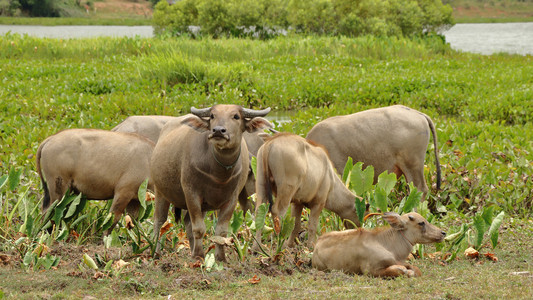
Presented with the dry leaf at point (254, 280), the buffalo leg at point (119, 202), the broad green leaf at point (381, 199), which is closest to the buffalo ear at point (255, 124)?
the dry leaf at point (254, 280)

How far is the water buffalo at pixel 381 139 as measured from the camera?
28.9 feet

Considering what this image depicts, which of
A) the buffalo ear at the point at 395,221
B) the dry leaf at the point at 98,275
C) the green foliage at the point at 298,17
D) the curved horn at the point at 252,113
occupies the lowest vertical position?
the green foliage at the point at 298,17

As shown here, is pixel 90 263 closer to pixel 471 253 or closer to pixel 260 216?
pixel 260 216

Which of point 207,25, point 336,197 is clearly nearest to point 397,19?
point 207,25

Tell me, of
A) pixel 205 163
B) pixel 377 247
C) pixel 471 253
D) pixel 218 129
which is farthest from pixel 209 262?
pixel 471 253

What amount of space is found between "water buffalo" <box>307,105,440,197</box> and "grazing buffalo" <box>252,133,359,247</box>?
5.21ft

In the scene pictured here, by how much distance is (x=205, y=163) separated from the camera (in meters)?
6.10

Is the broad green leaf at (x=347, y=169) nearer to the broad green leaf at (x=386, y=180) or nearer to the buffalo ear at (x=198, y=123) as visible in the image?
the broad green leaf at (x=386, y=180)

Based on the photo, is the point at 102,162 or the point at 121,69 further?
the point at 121,69

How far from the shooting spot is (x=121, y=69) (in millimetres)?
20266

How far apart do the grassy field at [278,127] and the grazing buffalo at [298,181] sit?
475mm

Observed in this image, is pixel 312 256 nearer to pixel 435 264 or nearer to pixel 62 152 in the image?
pixel 435 264

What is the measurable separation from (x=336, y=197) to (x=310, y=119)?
5732mm

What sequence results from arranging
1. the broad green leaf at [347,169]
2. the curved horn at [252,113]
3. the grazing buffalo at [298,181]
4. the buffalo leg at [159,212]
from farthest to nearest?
the broad green leaf at [347,169]
the buffalo leg at [159,212]
the grazing buffalo at [298,181]
the curved horn at [252,113]
